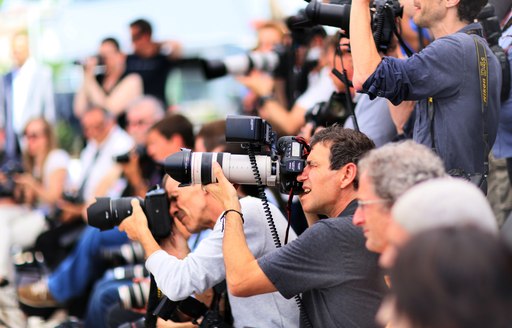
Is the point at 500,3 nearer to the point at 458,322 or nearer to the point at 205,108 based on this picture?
the point at 458,322

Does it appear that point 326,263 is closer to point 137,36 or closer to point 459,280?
point 459,280

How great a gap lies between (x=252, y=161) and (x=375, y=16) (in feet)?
2.49

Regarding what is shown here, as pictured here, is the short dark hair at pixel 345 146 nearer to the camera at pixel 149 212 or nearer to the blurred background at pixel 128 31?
the camera at pixel 149 212

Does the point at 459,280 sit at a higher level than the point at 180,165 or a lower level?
higher

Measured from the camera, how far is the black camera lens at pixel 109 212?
4109 millimetres

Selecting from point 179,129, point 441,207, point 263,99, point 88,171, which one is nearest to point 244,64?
point 263,99

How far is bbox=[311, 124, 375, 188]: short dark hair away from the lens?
3529 mm

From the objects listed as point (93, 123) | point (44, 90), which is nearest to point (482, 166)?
point (93, 123)

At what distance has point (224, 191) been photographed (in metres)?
3.58

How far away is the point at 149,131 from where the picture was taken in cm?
621

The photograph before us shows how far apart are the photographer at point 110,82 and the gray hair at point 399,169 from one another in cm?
582

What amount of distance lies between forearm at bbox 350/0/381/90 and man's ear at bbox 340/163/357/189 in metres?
0.29

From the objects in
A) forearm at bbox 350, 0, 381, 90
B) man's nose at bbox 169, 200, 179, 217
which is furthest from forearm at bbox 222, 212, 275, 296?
man's nose at bbox 169, 200, 179, 217

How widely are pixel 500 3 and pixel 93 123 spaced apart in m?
4.02
